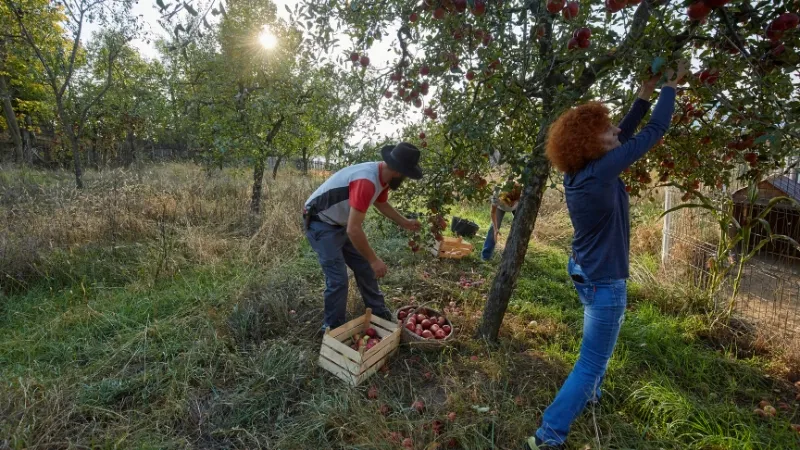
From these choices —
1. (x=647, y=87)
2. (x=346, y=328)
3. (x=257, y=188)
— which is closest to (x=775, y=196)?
(x=647, y=87)

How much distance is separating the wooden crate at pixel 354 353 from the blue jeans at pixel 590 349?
1.09 m

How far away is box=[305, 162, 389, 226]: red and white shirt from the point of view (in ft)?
8.76

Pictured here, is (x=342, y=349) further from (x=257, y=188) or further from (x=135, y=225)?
(x=257, y=188)

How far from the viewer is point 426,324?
3057 mm

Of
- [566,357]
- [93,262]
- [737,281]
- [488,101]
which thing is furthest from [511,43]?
[93,262]

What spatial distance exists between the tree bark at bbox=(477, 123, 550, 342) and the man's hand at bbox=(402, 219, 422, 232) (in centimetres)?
67

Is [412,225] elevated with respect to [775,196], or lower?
lower

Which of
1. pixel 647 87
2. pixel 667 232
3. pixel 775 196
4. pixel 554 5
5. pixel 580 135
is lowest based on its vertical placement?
pixel 667 232

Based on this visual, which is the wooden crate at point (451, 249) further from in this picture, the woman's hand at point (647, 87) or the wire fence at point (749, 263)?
the woman's hand at point (647, 87)

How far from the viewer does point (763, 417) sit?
2.29 metres

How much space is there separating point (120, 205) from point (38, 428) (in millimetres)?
3922

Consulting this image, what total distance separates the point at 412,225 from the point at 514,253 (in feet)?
2.52

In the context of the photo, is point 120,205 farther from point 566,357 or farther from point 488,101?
point 566,357

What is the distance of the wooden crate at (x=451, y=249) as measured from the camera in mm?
4992
